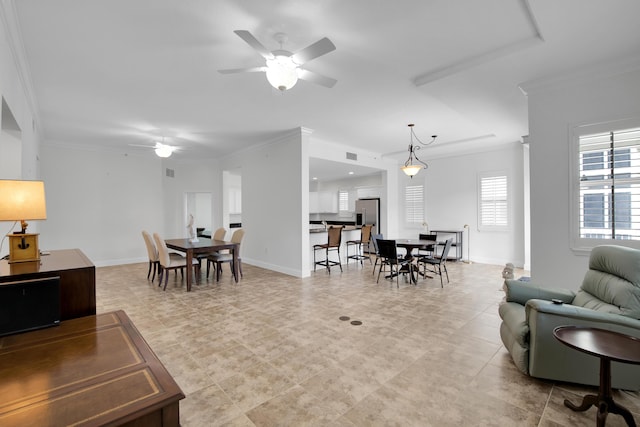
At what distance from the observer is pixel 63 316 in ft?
5.46

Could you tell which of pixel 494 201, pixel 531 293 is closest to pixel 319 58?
pixel 531 293

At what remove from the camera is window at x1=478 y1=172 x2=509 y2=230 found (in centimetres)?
709

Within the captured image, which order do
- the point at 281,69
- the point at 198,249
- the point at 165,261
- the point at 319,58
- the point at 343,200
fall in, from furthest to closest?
1. the point at 343,200
2. the point at 198,249
3. the point at 165,261
4. the point at 319,58
5. the point at 281,69

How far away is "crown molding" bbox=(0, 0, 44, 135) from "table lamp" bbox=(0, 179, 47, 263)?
5.16 ft

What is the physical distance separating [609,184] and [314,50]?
3.31m

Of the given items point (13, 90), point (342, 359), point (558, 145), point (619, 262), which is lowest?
point (342, 359)

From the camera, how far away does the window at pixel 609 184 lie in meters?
3.09

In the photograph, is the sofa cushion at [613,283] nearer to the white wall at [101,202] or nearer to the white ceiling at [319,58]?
the white ceiling at [319,58]

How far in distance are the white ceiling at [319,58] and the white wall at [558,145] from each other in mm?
229

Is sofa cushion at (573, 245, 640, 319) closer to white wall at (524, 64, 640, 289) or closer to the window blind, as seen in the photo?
white wall at (524, 64, 640, 289)

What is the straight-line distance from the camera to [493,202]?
Result: 23.8 ft

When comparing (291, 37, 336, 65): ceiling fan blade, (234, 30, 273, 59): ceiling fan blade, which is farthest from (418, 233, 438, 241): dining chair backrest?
(234, 30, 273, 59): ceiling fan blade

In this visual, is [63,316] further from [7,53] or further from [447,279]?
[447,279]

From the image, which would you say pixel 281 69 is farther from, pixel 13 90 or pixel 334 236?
pixel 334 236
